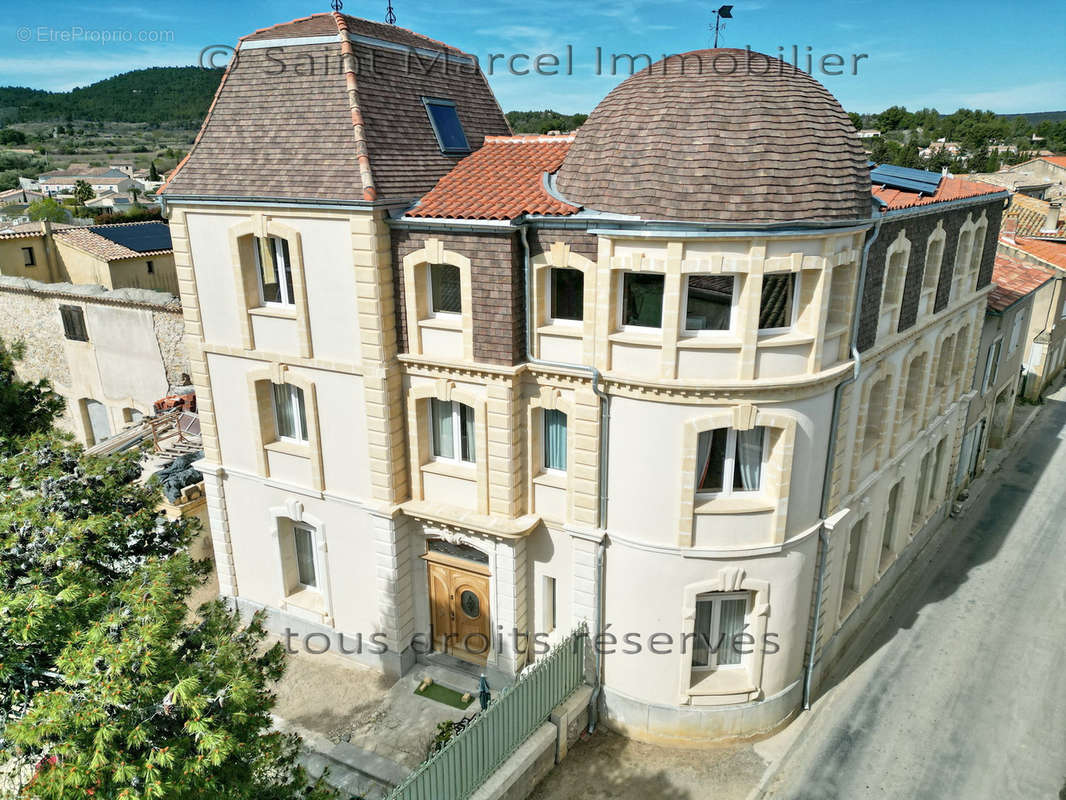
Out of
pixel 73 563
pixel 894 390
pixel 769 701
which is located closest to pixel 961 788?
pixel 769 701

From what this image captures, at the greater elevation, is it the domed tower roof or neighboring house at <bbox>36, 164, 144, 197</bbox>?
the domed tower roof

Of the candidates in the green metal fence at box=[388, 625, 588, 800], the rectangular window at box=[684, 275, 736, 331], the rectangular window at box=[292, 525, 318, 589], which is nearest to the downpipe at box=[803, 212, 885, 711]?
the rectangular window at box=[684, 275, 736, 331]

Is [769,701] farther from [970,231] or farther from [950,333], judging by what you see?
[970,231]

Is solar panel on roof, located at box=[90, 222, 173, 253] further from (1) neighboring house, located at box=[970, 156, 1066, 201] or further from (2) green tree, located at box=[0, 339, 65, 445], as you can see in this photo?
(1) neighboring house, located at box=[970, 156, 1066, 201]

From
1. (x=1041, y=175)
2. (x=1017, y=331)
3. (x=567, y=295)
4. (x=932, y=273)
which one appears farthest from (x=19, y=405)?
(x=1041, y=175)

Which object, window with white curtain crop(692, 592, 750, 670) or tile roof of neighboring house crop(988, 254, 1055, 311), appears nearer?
window with white curtain crop(692, 592, 750, 670)

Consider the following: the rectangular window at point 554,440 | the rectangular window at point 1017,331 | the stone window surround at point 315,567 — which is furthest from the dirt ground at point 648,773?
the rectangular window at point 1017,331
